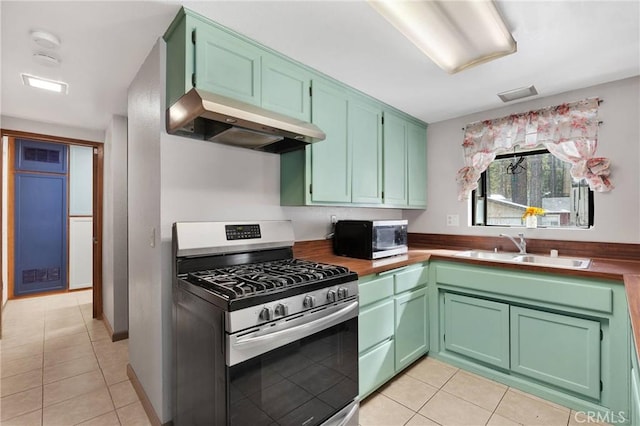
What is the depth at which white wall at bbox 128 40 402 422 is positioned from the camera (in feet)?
5.49

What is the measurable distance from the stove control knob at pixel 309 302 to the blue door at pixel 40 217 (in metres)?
5.13

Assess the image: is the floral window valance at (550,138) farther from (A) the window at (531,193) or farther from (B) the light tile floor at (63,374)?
(B) the light tile floor at (63,374)

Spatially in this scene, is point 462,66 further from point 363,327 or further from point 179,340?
point 179,340

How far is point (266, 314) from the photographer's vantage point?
1284 millimetres

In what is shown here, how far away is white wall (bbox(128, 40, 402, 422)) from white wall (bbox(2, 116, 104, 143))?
1.67 m

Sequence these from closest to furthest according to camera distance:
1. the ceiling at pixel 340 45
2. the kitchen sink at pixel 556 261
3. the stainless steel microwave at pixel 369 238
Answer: the ceiling at pixel 340 45 < the kitchen sink at pixel 556 261 < the stainless steel microwave at pixel 369 238

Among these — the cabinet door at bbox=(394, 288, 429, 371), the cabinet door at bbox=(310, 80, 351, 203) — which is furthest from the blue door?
the cabinet door at bbox=(394, 288, 429, 371)

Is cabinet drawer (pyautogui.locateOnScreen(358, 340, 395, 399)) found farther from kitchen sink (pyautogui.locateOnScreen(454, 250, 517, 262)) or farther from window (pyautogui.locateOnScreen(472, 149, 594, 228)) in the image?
window (pyautogui.locateOnScreen(472, 149, 594, 228))

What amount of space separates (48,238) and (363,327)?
518cm

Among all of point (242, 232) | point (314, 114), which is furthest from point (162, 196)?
point (314, 114)

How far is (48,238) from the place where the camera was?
463 cm

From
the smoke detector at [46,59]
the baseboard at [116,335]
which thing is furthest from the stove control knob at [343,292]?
the baseboard at [116,335]

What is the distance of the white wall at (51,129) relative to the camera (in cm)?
301

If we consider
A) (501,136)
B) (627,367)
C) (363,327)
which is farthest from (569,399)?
(501,136)
